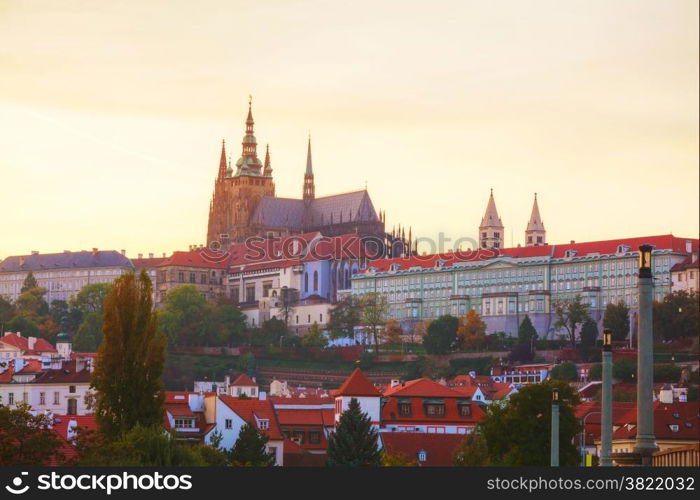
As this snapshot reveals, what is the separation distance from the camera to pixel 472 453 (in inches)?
3216

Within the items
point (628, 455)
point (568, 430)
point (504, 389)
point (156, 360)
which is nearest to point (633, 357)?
point (504, 389)

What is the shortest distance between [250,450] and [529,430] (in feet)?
49.5

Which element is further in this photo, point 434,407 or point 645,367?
point 434,407

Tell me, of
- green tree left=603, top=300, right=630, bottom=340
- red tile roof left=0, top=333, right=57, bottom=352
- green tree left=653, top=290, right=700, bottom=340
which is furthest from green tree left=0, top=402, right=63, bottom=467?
green tree left=603, top=300, right=630, bottom=340

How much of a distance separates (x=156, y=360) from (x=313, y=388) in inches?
4947

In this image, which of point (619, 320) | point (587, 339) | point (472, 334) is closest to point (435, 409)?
point (619, 320)

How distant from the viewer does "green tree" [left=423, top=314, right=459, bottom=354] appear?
637 ft

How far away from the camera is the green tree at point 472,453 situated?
7799cm

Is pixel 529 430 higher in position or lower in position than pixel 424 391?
lower

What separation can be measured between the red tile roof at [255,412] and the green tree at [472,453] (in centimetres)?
757

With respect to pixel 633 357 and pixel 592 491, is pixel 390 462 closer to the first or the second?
pixel 592 491

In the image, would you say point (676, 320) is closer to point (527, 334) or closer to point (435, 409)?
point (527, 334)

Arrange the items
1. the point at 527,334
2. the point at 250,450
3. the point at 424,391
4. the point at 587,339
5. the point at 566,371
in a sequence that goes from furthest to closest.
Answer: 1. the point at 527,334
2. the point at 587,339
3. the point at 566,371
4. the point at 424,391
5. the point at 250,450

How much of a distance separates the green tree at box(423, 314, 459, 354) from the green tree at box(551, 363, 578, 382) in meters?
19.0
